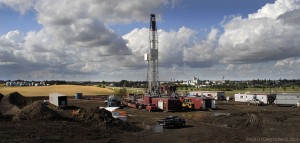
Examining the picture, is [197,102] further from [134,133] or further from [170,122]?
[134,133]

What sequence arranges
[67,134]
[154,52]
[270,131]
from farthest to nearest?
[154,52] → [270,131] → [67,134]

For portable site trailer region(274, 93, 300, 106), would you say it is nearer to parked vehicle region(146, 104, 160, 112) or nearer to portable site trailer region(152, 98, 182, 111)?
portable site trailer region(152, 98, 182, 111)

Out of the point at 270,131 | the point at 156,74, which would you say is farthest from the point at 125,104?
the point at 270,131

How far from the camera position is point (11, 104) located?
170 ft

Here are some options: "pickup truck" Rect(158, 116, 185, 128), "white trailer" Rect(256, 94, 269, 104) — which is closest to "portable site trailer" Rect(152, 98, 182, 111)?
"pickup truck" Rect(158, 116, 185, 128)

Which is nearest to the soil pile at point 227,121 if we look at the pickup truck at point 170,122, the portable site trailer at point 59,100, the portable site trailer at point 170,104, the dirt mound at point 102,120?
the pickup truck at point 170,122

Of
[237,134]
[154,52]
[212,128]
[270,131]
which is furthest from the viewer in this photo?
[154,52]

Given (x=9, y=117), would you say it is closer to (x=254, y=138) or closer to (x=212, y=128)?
(x=212, y=128)

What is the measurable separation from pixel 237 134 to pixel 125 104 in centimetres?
4452

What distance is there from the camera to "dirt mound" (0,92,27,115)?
159ft

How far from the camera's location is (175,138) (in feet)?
114

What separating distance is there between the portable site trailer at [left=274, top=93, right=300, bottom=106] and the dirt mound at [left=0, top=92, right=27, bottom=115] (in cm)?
5128

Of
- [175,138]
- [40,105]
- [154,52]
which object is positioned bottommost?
[175,138]

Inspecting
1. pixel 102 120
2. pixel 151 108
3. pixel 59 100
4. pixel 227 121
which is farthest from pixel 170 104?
pixel 102 120
